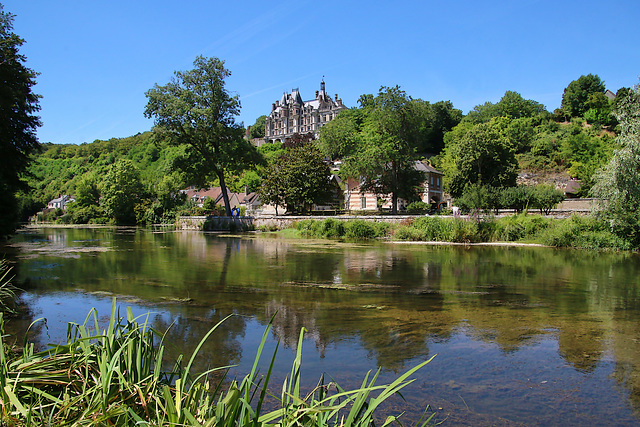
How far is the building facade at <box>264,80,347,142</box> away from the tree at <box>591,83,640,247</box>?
114 m

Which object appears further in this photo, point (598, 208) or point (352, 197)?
point (352, 197)

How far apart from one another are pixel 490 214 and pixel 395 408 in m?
25.0

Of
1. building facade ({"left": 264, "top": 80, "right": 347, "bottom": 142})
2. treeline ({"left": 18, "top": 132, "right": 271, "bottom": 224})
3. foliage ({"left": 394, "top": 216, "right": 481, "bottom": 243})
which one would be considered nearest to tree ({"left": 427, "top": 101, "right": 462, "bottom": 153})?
building facade ({"left": 264, "top": 80, "right": 347, "bottom": 142})

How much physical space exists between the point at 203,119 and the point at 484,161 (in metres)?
27.6

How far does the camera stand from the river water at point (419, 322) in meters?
4.41

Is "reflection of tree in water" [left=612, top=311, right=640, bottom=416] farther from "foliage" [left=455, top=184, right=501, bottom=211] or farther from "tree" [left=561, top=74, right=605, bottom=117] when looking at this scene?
"tree" [left=561, top=74, right=605, bottom=117]

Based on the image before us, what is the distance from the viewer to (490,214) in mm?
26750

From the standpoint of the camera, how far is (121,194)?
5806 centimetres

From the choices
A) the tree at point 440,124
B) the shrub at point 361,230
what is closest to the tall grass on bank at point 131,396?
the shrub at point 361,230

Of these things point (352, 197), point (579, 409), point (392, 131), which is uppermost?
point (392, 131)

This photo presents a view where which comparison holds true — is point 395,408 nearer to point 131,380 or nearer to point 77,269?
point 131,380

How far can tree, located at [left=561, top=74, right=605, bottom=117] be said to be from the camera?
90188 mm

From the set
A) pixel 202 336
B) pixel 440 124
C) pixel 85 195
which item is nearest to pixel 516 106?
pixel 440 124

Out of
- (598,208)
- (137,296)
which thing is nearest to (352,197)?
(598,208)
